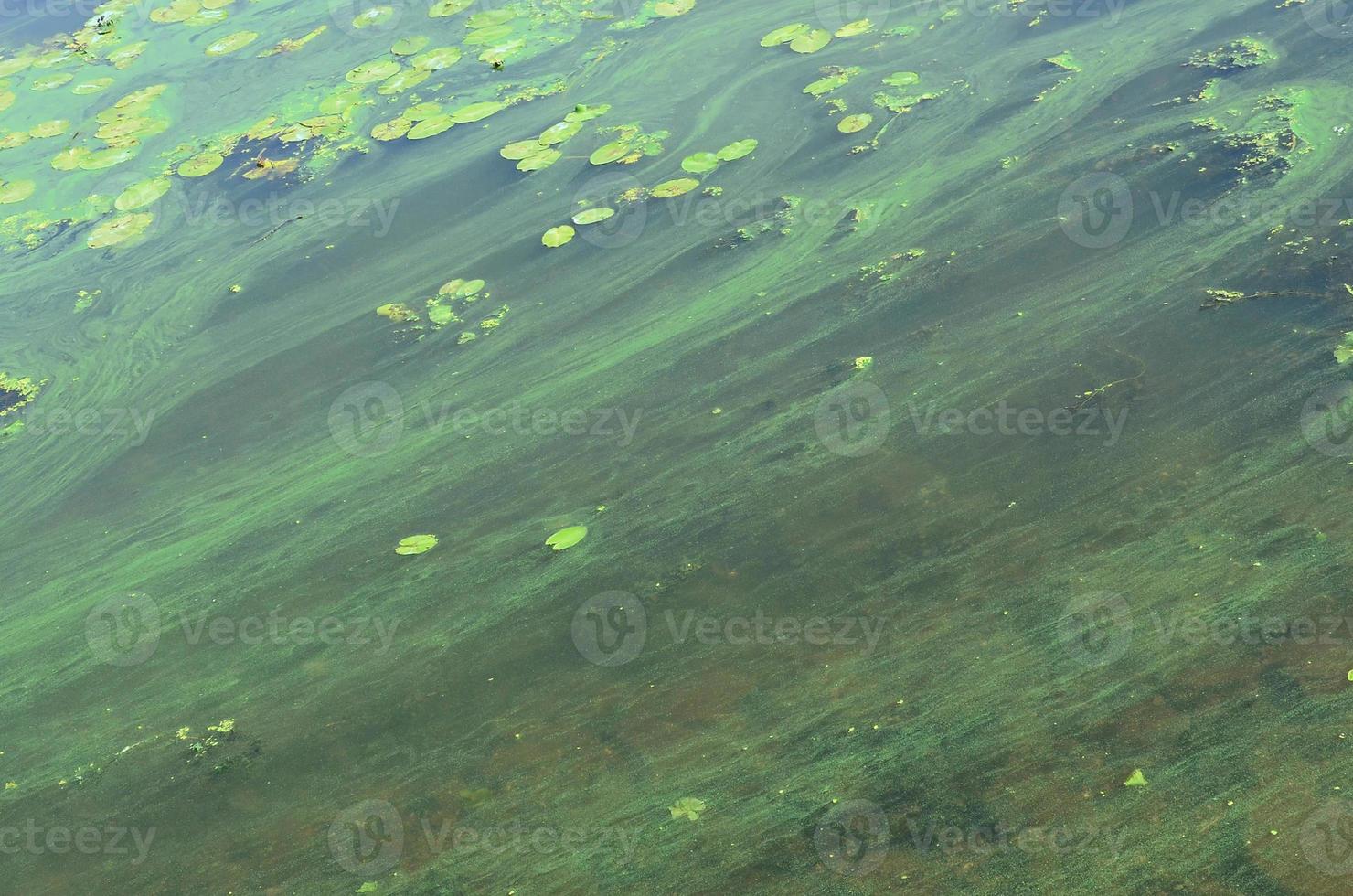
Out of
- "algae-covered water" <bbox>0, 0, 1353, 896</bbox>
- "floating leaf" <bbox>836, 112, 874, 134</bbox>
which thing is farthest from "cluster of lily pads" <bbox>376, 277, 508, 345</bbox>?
"floating leaf" <bbox>836, 112, 874, 134</bbox>

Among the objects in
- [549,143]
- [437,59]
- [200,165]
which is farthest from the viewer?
[437,59]

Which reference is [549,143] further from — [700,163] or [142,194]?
[142,194]

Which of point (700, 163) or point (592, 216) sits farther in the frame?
point (700, 163)

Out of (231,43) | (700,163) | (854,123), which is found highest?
(231,43)

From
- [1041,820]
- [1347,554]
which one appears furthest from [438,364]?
[1347,554]

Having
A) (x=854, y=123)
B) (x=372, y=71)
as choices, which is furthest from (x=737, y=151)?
(x=372, y=71)

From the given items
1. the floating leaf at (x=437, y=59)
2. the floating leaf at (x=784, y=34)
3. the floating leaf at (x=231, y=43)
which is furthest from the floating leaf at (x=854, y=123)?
the floating leaf at (x=231, y=43)

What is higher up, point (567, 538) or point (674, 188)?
point (674, 188)

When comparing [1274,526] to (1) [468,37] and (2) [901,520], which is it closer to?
(2) [901,520]
